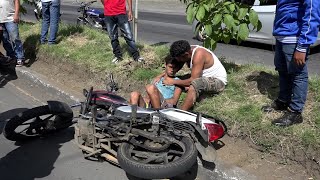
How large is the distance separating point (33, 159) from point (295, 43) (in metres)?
3.01

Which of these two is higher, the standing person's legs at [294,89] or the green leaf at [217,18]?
the green leaf at [217,18]

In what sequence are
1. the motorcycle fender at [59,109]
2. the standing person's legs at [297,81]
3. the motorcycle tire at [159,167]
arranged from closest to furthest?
the motorcycle tire at [159,167] → the standing person's legs at [297,81] → the motorcycle fender at [59,109]

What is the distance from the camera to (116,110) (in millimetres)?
4125

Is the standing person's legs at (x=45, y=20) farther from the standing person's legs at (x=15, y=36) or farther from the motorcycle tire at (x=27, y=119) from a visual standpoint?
the motorcycle tire at (x=27, y=119)

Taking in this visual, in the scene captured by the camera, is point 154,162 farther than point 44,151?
No

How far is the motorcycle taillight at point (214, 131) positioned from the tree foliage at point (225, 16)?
5.34 ft

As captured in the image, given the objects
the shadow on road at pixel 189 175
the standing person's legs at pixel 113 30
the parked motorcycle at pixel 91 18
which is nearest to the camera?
the shadow on road at pixel 189 175

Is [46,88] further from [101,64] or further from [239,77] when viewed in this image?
[239,77]

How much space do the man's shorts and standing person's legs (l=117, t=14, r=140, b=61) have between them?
6.73 feet

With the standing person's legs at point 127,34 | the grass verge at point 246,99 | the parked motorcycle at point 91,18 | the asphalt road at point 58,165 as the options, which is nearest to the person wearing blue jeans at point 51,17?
the grass verge at point 246,99

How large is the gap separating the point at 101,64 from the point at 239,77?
8.55ft

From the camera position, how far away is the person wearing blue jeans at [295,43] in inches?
146

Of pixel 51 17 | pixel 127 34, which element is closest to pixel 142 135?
pixel 127 34

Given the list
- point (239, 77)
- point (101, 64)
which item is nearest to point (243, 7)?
point (239, 77)
